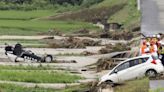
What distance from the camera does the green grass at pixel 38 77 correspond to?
119 ft

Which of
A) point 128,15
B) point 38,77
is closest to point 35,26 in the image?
point 128,15

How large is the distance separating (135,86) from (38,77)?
376 inches

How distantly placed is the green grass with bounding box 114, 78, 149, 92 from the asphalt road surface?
25614 mm

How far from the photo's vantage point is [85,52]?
55.7 metres

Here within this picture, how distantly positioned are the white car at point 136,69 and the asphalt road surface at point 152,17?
76.1ft

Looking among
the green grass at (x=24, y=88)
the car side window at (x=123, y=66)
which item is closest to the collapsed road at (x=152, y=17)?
the car side window at (x=123, y=66)

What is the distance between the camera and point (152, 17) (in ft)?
213

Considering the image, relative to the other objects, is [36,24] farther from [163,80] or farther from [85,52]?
[163,80]

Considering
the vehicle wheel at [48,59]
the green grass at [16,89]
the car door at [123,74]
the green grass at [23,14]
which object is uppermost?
the green grass at [23,14]

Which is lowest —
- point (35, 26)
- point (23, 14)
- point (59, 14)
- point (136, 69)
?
point (136, 69)

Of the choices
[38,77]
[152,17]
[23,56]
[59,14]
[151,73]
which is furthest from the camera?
[59,14]

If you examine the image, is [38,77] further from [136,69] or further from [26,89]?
[136,69]

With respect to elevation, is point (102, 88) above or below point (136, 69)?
below

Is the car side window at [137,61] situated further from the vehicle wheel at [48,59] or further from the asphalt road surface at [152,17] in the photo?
the asphalt road surface at [152,17]
